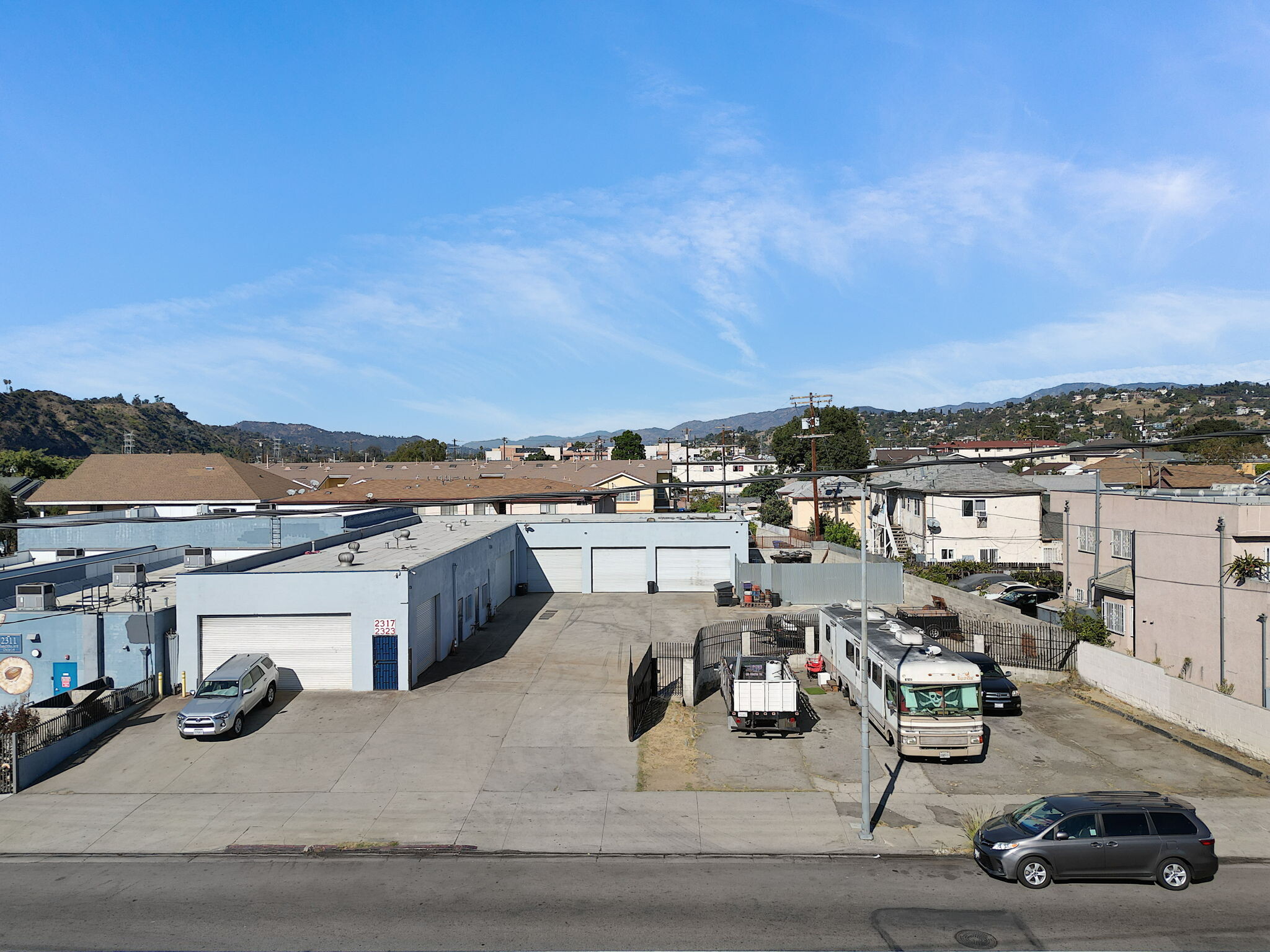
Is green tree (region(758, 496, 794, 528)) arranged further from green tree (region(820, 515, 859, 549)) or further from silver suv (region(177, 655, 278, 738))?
silver suv (region(177, 655, 278, 738))

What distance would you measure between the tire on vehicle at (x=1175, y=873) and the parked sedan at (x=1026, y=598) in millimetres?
23662

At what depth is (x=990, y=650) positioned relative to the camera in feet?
93.6

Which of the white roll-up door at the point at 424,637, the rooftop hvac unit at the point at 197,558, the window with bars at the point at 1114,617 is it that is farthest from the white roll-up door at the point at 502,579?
the window with bars at the point at 1114,617

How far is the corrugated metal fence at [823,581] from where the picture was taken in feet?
130

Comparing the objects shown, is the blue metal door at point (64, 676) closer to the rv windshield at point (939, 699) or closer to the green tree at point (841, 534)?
the rv windshield at point (939, 699)

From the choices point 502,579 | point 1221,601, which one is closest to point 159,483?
point 502,579

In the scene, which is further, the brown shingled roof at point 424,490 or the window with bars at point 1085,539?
the brown shingled roof at point 424,490

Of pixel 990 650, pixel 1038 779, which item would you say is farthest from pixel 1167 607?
pixel 1038 779

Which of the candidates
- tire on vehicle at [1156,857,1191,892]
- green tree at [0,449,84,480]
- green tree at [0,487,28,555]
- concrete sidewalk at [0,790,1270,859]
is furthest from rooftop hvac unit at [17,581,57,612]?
green tree at [0,449,84,480]

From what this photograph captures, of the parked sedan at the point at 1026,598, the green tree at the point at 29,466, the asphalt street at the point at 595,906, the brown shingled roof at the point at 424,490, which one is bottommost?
the asphalt street at the point at 595,906

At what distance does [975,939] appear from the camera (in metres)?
11.5

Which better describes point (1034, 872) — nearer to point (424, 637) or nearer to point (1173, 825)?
point (1173, 825)

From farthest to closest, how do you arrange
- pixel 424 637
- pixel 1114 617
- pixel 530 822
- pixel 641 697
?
pixel 1114 617 → pixel 424 637 → pixel 641 697 → pixel 530 822

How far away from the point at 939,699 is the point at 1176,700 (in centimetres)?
864
